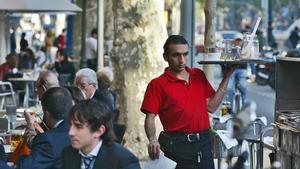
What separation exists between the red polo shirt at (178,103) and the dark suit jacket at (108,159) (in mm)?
2527

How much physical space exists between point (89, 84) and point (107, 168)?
4.97m

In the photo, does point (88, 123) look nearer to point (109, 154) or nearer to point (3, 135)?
point (109, 154)

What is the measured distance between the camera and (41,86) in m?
10.3

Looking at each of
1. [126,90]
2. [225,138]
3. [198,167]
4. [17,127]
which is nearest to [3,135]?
[17,127]

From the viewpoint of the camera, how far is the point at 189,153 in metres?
8.66

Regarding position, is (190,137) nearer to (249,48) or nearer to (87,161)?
(249,48)

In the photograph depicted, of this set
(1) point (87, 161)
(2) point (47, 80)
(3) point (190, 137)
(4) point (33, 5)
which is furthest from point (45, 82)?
(4) point (33, 5)

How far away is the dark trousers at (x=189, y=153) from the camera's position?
866 cm

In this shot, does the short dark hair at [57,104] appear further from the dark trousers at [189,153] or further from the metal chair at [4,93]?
the metal chair at [4,93]

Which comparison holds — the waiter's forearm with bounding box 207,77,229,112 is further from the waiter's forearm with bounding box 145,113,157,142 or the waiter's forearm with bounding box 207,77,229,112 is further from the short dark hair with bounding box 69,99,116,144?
the short dark hair with bounding box 69,99,116,144

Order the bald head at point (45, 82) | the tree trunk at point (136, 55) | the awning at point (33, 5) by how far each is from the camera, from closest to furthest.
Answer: the bald head at point (45, 82)
the tree trunk at point (136, 55)
the awning at point (33, 5)

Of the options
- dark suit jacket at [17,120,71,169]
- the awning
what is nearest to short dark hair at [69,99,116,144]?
dark suit jacket at [17,120,71,169]

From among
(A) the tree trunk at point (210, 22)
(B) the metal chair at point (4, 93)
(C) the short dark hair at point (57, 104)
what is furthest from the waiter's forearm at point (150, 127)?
(B) the metal chair at point (4, 93)

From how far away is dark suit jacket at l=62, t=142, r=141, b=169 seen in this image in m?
6.03
